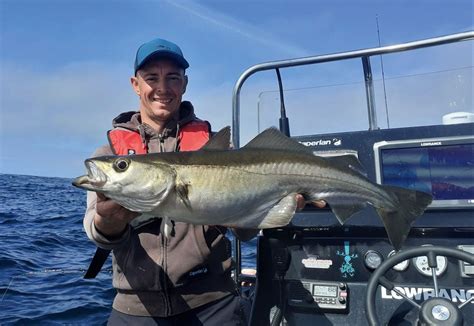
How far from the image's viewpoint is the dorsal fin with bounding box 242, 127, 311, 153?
3.44m

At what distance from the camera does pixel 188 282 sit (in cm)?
365

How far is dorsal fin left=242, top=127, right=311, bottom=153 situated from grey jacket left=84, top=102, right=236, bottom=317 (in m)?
0.79

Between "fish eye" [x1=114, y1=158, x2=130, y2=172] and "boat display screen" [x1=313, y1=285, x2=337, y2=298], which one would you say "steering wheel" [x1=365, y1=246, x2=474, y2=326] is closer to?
"boat display screen" [x1=313, y1=285, x2=337, y2=298]

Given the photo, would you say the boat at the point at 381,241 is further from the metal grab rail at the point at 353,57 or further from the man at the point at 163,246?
the man at the point at 163,246

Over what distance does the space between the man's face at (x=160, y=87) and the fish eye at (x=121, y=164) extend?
95 cm

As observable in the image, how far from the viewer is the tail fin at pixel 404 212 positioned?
362 cm

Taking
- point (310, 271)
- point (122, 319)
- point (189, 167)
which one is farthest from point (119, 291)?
point (310, 271)

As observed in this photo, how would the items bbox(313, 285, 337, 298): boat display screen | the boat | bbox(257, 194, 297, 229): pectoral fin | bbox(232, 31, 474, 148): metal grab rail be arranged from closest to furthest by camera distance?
1. bbox(257, 194, 297, 229): pectoral fin
2. the boat
3. bbox(313, 285, 337, 298): boat display screen
4. bbox(232, 31, 474, 148): metal grab rail

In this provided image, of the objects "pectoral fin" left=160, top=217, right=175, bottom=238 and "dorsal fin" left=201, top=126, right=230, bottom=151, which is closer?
"pectoral fin" left=160, top=217, right=175, bottom=238

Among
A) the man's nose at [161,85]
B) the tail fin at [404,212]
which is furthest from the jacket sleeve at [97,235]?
the tail fin at [404,212]

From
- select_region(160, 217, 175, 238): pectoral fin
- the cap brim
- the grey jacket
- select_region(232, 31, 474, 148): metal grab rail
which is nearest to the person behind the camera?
select_region(160, 217, 175, 238): pectoral fin

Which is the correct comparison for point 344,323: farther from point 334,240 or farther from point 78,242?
point 78,242

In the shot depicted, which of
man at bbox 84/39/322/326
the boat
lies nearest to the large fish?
man at bbox 84/39/322/326

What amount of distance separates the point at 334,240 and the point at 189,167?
7.29ft
